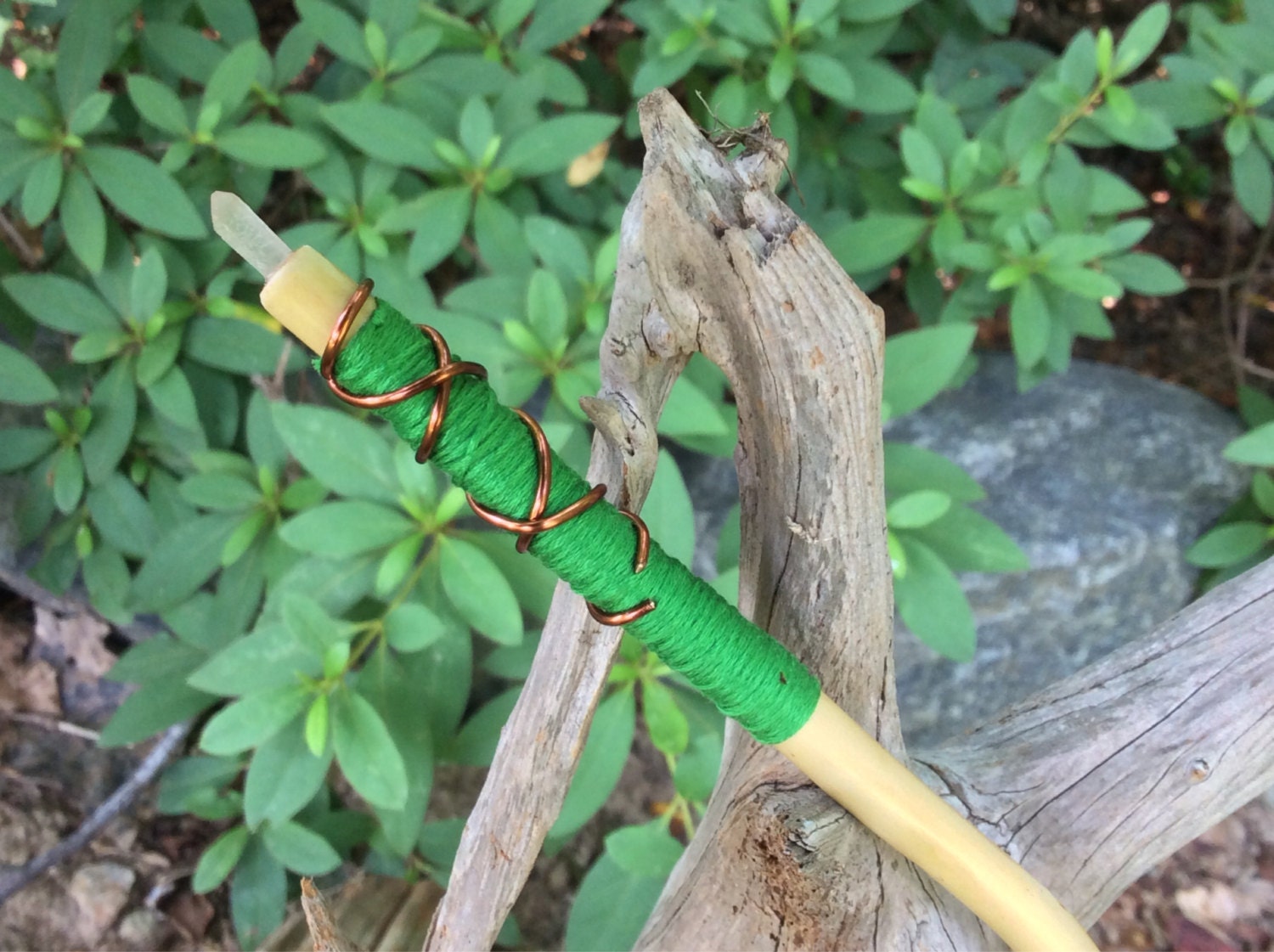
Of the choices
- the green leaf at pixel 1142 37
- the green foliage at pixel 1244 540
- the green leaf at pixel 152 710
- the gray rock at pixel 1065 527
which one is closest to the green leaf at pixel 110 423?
the green leaf at pixel 152 710

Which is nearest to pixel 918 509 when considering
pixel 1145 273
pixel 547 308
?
pixel 547 308

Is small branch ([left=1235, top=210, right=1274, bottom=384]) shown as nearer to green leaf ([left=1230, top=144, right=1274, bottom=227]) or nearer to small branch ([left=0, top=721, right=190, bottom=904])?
green leaf ([left=1230, top=144, right=1274, bottom=227])

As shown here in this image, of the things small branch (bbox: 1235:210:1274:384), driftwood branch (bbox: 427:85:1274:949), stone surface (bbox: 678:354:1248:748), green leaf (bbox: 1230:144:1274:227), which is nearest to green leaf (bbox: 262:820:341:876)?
driftwood branch (bbox: 427:85:1274:949)

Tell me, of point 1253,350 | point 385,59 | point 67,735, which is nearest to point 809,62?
point 385,59

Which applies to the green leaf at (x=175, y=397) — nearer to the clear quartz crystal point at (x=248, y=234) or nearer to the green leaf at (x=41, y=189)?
the green leaf at (x=41, y=189)

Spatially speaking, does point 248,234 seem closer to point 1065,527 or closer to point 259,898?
point 259,898

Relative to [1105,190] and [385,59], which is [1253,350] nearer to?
[1105,190]
